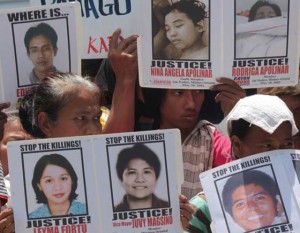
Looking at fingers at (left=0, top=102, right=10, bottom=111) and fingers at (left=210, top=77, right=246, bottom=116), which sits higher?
fingers at (left=0, top=102, right=10, bottom=111)

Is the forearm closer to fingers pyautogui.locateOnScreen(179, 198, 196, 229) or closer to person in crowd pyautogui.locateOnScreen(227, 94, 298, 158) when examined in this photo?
person in crowd pyautogui.locateOnScreen(227, 94, 298, 158)

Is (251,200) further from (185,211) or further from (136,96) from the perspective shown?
(136,96)

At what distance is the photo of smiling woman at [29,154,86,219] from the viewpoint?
3.28 m

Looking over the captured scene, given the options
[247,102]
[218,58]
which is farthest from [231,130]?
[218,58]

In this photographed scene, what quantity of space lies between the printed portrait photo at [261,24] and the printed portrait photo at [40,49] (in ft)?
2.28

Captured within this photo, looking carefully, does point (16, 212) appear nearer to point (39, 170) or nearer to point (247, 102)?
point (39, 170)

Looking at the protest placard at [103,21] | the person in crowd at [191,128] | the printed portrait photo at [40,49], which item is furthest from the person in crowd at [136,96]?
the printed portrait photo at [40,49]

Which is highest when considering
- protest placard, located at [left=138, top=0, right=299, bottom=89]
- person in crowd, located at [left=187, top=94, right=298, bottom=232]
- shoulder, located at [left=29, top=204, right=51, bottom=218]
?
protest placard, located at [left=138, top=0, right=299, bottom=89]

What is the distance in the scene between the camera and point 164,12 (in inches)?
151

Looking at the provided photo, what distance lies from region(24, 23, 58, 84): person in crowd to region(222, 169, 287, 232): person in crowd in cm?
102

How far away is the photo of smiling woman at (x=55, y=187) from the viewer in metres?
3.28

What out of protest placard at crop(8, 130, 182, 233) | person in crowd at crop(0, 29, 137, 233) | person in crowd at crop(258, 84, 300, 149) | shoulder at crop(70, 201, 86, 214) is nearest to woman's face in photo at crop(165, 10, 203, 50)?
person in crowd at crop(0, 29, 137, 233)

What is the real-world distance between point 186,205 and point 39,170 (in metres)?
0.51

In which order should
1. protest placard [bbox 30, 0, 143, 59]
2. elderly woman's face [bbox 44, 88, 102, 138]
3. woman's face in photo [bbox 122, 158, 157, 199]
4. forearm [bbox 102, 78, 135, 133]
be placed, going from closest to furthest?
1. woman's face in photo [bbox 122, 158, 157, 199]
2. elderly woman's face [bbox 44, 88, 102, 138]
3. forearm [bbox 102, 78, 135, 133]
4. protest placard [bbox 30, 0, 143, 59]
